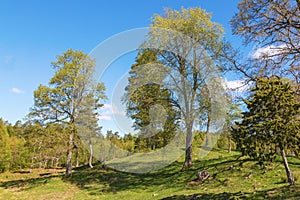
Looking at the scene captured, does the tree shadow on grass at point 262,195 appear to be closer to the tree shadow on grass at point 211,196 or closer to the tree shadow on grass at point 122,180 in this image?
the tree shadow on grass at point 211,196

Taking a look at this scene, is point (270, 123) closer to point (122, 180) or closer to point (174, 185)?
point (174, 185)

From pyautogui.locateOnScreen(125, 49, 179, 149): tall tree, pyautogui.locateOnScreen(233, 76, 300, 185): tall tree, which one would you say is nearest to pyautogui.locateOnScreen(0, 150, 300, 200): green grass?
pyautogui.locateOnScreen(233, 76, 300, 185): tall tree

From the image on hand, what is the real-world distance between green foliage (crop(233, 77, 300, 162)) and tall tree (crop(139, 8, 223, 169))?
→ 7.25m

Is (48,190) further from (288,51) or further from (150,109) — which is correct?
(288,51)

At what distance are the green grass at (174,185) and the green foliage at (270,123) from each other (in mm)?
1925

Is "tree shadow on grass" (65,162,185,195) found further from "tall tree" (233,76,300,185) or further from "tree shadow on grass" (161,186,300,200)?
"tall tree" (233,76,300,185)

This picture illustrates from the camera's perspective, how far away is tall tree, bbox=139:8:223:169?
58.5 feet

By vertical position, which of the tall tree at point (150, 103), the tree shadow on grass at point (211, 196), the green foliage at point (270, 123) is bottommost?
the tree shadow on grass at point (211, 196)

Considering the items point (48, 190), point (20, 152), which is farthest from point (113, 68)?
point (20, 152)

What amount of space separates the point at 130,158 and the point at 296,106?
18.1 meters

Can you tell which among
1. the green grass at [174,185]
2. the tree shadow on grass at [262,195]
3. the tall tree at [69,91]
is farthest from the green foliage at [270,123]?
the tall tree at [69,91]

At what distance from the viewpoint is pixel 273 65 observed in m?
9.99

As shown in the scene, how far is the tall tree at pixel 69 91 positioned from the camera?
21.8 metres

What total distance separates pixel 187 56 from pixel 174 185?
9.87m
